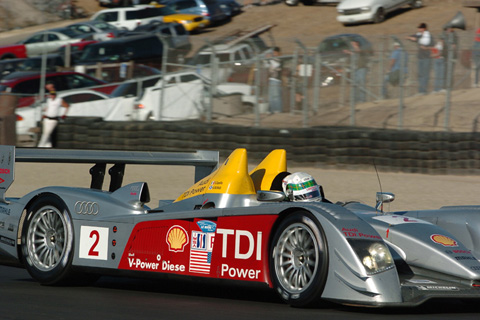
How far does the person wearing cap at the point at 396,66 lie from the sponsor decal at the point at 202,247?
9157 millimetres

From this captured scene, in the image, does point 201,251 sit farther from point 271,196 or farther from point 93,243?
point 93,243

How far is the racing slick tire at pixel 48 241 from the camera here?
247 inches

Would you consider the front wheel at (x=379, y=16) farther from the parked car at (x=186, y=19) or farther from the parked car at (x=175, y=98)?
the parked car at (x=175, y=98)

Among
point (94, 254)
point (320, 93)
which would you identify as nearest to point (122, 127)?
point (320, 93)

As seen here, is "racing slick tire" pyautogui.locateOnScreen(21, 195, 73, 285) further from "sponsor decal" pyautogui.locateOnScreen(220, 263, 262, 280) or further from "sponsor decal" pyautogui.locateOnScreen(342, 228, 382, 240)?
"sponsor decal" pyautogui.locateOnScreen(342, 228, 382, 240)

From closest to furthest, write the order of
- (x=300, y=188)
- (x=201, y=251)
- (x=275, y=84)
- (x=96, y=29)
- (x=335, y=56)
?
(x=201, y=251)
(x=300, y=188)
(x=335, y=56)
(x=275, y=84)
(x=96, y=29)

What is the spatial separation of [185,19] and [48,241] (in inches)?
956

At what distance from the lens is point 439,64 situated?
1381 centimetres

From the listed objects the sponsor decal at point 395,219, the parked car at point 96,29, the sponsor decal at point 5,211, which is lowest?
the parked car at point 96,29

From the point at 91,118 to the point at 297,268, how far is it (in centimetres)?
1149

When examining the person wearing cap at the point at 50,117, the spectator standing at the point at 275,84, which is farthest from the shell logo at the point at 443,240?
the person wearing cap at the point at 50,117

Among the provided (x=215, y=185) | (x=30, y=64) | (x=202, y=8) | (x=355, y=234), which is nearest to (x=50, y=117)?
(x=30, y=64)

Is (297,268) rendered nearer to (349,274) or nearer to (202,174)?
(349,274)

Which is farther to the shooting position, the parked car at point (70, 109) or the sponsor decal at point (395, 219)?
the parked car at point (70, 109)
